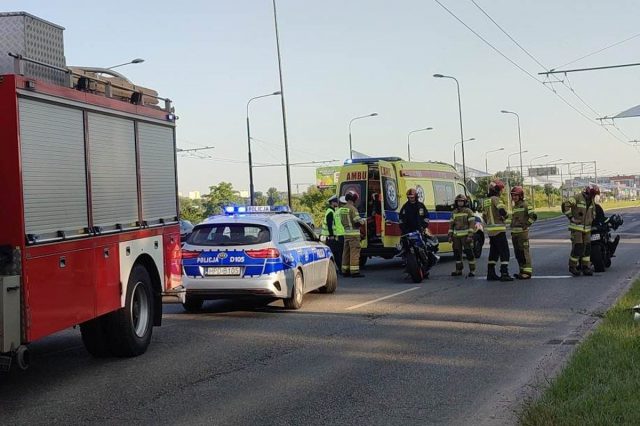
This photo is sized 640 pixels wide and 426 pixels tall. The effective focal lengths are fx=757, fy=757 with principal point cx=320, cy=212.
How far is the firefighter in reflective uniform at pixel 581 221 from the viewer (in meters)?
15.1

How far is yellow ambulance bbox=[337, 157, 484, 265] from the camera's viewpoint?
17.9 m

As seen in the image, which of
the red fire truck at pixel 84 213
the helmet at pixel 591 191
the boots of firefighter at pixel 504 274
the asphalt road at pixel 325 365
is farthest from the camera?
the helmet at pixel 591 191

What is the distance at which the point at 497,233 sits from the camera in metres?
15.0

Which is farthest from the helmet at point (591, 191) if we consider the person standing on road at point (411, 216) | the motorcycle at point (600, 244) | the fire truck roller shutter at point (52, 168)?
the fire truck roller shutter at point (52, 168)

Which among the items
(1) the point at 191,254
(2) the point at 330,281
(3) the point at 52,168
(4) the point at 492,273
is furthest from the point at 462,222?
(3) the point at 52,168

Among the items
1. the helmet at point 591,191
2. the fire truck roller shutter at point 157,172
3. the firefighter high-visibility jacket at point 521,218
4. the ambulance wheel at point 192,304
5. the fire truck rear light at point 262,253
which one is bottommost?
the ambulance wheel at point 192,304

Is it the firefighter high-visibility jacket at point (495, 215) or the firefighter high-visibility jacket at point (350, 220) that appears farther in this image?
the firefighter high-visibility jacket at point (350, 220)

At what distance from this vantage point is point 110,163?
788 centimetres

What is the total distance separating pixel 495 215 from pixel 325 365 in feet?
27.1

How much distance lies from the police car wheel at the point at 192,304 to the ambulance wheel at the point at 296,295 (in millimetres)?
1371

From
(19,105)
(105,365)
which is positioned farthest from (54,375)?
(19,105)

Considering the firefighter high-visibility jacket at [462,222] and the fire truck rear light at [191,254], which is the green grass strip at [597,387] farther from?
the firefighter high-visibility jacket at [462,222]

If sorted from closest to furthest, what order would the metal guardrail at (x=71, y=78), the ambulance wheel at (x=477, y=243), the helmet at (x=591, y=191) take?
the metal guardrail at (x=71, y=78)
the helmet at (x=591, y=191)
the ambulance wheel at (x=477, y=243)

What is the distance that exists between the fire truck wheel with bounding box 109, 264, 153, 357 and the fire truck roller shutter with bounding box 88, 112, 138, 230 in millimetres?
700
